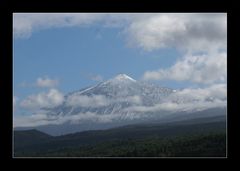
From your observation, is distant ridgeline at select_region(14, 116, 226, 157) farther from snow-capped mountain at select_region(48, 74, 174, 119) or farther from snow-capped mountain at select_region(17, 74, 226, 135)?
snow-capped mountain at select_region(48, 74, 174, 119)

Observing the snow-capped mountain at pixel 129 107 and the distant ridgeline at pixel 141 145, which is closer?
the distant ridgeline at pixel 141 145

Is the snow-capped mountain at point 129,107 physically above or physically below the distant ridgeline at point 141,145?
above

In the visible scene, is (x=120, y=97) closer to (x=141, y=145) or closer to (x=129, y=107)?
(x=129, y=107)

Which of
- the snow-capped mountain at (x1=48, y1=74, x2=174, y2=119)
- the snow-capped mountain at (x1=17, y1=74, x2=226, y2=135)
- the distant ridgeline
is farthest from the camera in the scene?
the snow-capped mountain at (x1=48, y1=74, x2=174, y2=119)

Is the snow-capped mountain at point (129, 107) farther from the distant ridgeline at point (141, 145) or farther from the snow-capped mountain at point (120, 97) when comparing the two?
the distant ridgeline at point (141, 145)

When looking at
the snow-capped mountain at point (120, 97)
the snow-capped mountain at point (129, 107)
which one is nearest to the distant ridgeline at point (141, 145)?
the snow-capped mountain at point (129, 107)

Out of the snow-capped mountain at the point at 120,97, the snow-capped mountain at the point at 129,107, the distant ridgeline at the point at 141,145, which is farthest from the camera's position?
the snow-capped mountain at the point at 120,97

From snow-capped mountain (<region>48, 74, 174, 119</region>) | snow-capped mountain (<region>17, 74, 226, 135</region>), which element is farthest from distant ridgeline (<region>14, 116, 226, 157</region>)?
snow-capped mountain (<region>48, 74, 174, 119</region>)

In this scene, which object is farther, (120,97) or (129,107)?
(120,97)

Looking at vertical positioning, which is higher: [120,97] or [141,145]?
[120,97]

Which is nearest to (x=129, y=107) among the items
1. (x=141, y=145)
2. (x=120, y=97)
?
(x=120, y=97)
